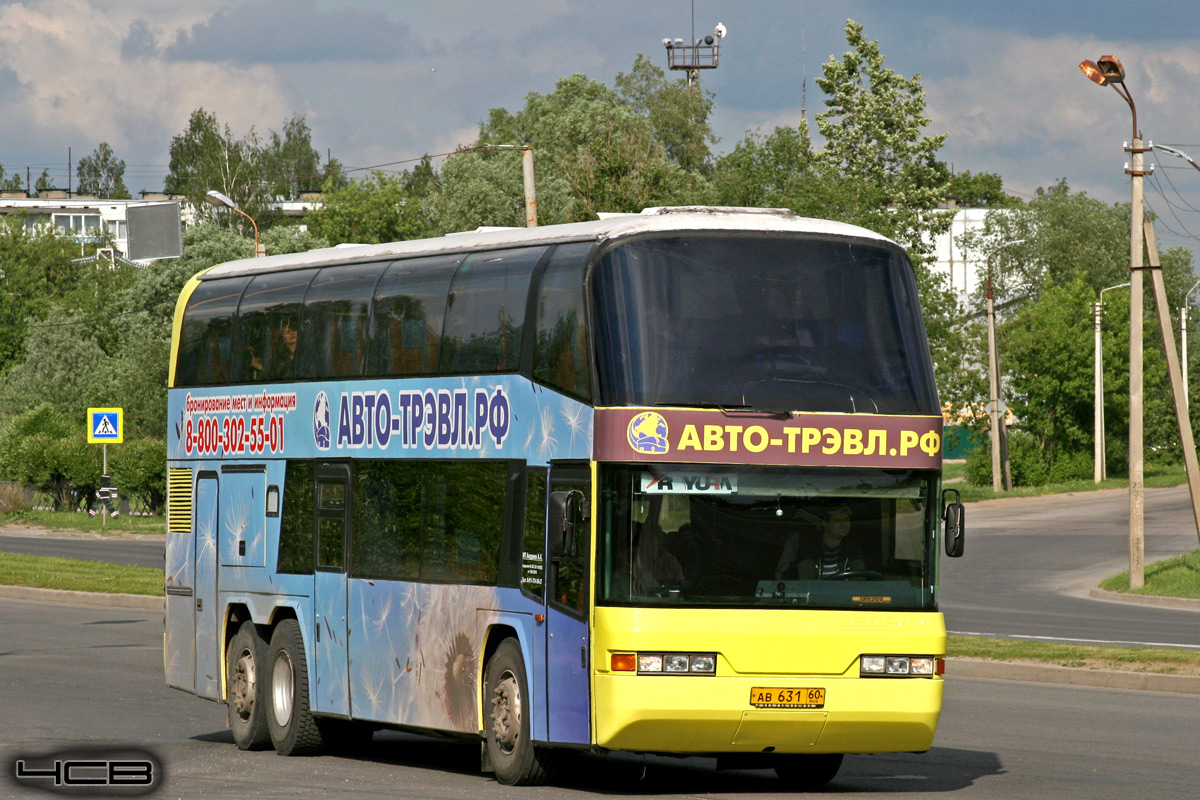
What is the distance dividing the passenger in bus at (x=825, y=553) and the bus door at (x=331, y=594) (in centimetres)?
416

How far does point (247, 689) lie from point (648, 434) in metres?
5.59

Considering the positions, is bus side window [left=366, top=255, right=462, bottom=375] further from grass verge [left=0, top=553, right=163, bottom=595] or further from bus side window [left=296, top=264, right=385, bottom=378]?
grass verge [left=0, top=553, right=163, bottom=595]

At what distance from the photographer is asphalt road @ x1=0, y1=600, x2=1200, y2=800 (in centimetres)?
1160

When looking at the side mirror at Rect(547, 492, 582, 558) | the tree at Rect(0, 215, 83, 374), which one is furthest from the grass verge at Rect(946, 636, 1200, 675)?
the tree at Rect(0, 215, 83, 374)

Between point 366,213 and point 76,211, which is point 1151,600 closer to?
point 366,213

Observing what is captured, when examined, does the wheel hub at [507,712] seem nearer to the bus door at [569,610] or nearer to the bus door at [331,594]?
the bus door at [569,610]

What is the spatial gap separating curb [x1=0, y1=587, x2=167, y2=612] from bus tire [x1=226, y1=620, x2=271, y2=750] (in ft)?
44.3

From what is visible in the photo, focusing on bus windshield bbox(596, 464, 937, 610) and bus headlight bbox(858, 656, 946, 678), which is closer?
bus windshield bbox(596, 464, 937, 610)

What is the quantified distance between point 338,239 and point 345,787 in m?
95.2

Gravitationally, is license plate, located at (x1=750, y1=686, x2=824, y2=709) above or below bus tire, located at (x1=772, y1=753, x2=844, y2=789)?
above

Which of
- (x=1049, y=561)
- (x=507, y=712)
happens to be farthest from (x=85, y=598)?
(x=1049, y=561)

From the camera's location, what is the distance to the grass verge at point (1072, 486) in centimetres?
6844

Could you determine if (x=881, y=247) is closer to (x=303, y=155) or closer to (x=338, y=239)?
(x=338, y=239)

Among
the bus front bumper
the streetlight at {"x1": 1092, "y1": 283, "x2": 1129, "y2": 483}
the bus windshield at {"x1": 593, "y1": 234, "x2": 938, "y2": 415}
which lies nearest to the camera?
the bus front bumper
